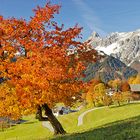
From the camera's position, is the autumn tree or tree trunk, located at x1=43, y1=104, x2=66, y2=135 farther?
tree trunk, located at x1=43, y1=104, x2=66, y2=135

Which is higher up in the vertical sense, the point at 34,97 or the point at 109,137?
the point at 34,97

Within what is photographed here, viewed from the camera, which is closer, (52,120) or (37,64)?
(37,64)

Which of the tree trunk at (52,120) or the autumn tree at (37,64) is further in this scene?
the tree trunk at (52,120)

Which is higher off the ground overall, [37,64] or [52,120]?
[37,64]

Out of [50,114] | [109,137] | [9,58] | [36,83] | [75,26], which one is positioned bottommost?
[109,137]

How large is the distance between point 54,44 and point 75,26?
313cm

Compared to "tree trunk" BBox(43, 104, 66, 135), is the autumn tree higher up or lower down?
higher up

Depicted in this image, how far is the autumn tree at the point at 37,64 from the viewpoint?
31000mm

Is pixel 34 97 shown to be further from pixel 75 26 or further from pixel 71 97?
pixel 75 26

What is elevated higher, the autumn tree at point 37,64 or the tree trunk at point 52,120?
the autumn tree at point 37,64

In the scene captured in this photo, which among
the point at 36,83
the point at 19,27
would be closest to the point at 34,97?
the point at 36,83

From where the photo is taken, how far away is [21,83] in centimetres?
3136

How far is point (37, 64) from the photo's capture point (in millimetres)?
30953

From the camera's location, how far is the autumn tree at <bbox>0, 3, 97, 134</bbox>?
31000mm
